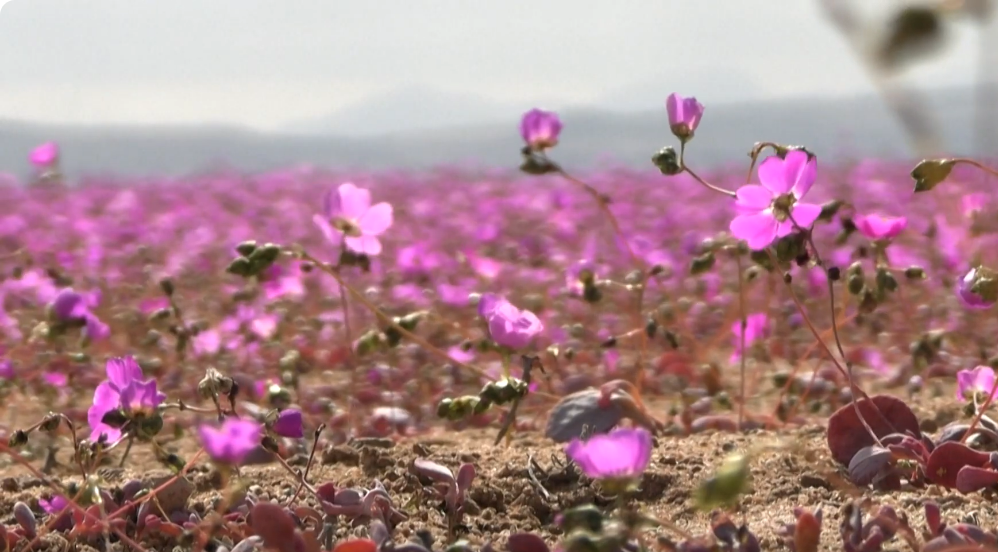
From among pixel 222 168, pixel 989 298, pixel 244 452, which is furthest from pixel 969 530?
pixel 222 168

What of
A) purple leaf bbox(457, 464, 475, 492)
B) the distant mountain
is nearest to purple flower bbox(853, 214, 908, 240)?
purple leaf bbox(457, 464, 475, 492)

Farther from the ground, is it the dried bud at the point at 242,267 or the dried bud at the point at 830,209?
the dried bud at the point at 830,209

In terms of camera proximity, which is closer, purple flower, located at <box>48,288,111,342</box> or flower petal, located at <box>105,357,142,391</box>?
flower petal, located at <box>105,357,142,391</box>

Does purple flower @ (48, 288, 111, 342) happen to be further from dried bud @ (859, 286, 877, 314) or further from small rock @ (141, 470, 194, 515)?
dried bud @ (859, 286, 877, 314)

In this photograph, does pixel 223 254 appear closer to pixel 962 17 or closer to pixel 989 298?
pixel 989 298

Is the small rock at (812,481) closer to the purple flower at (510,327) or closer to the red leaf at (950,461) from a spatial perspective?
the red leaf at (950,461)

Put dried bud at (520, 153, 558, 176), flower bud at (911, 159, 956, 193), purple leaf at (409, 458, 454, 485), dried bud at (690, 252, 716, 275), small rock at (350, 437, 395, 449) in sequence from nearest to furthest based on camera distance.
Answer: flower bud at (911, 159, 956, 193) < purple leaf at (409, 458, 454, 485) < small rock at (350, 437, 395, 449) < dried bud at (520, 153, 558, 176) < dried bud at (690, 252, 716, 275)

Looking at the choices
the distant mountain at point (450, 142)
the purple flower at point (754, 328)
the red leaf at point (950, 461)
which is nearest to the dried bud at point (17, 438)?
the red leaf at point (950, 461)
